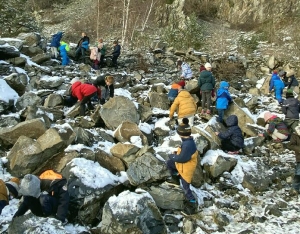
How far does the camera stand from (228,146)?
7.86m

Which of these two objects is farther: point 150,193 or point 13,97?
point 13,97

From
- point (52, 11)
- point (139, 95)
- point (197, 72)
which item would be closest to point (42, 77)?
point (139, 95)

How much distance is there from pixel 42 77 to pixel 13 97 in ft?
8.30

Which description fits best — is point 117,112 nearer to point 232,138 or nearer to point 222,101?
point 232,138

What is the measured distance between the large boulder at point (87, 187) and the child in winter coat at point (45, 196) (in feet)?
1.14

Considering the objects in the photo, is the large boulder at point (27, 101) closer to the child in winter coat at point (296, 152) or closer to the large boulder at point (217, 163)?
the large boulder at point (217, 163)

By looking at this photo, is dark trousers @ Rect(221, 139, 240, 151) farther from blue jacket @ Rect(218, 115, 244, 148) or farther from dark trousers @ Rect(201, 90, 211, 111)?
dark trousers @ Rect(201, 90, 211, 111)

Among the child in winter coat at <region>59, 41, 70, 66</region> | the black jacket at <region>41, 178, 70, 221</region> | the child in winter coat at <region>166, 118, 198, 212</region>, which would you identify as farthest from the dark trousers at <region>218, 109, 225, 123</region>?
the child in winter coat at <region>59, 41, 70, 66</region>

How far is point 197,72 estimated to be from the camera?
1458 centimetres

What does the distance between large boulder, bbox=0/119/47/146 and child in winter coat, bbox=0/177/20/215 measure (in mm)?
1689

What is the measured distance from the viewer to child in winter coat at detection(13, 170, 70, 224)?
16.1 ft

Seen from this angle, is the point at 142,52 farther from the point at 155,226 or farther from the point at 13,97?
the point at 155,226

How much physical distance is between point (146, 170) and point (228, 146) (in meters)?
2.68

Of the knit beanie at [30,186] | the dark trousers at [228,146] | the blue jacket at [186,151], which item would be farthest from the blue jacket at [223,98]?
the knit beanie at [30,186]
